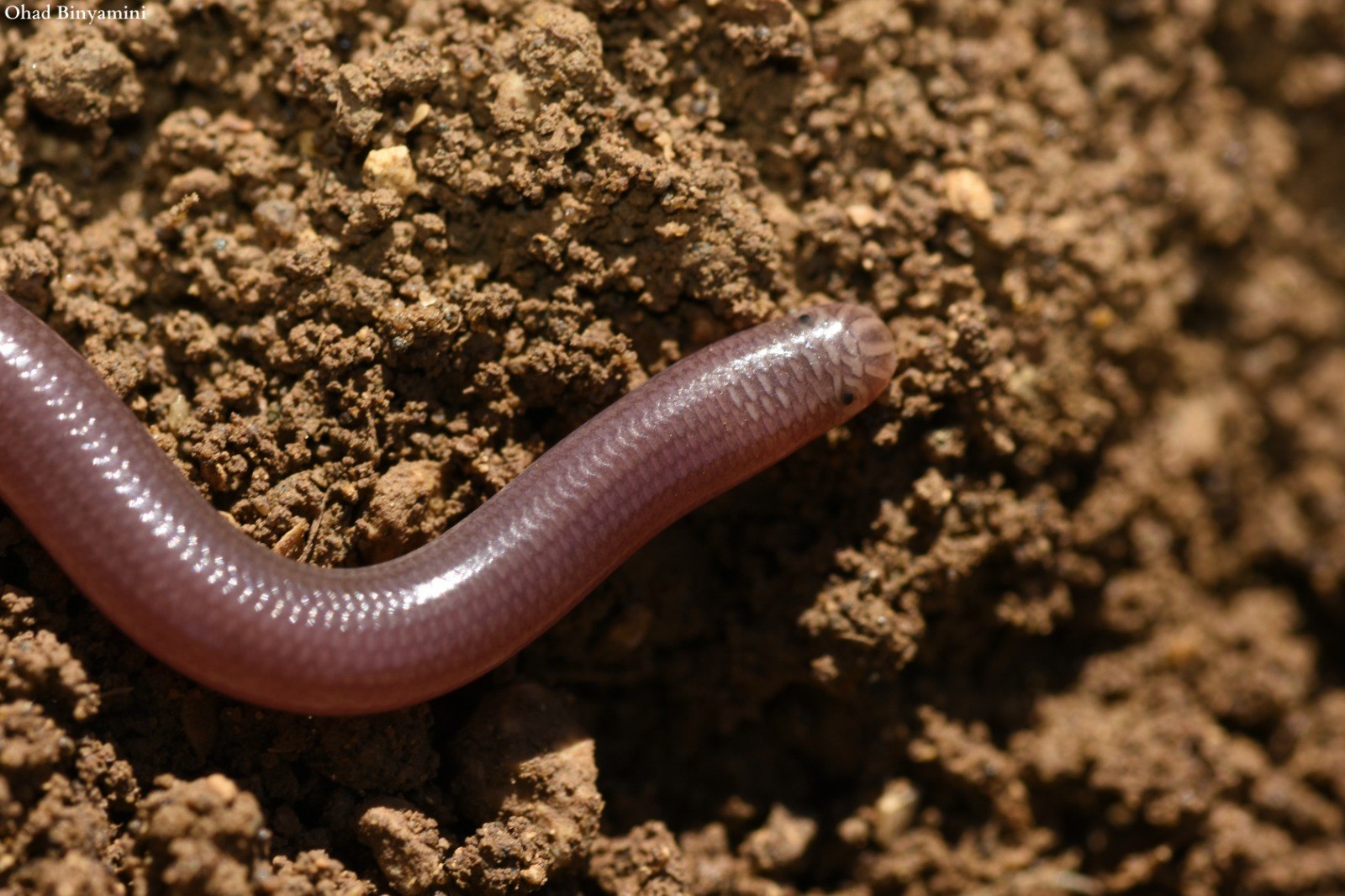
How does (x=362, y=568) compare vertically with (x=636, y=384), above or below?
below

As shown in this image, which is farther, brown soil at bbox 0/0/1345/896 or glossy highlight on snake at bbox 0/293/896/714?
brown soil at bbox 0/0/1345/896

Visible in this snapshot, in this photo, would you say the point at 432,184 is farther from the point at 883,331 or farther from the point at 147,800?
the point at 147,800

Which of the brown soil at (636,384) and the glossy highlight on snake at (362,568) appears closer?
the glossy highlight on snake at (362,568)

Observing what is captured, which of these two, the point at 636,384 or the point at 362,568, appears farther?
the point at 636,384
